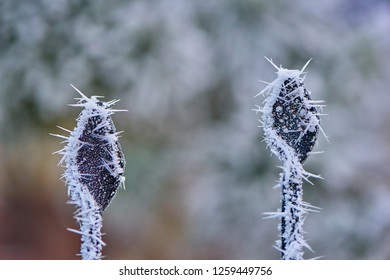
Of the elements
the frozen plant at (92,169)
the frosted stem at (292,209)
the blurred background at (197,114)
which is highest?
the blurred background at (197,114)

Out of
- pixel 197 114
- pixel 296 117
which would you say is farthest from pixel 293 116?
pixel 197 114

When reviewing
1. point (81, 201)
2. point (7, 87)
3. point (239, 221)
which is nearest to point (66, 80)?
point (7, 87)

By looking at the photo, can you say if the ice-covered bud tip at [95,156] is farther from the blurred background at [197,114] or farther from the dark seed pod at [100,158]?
A: the blurred background at [197,114]

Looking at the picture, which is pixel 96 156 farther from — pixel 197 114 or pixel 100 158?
Result: pixel 197 114

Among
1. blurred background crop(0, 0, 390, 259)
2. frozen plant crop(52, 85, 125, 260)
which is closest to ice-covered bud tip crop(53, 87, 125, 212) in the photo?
frozen plant crop(52, 85, 125, 260)

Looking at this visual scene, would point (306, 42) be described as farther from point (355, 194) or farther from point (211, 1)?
point (355, 194)

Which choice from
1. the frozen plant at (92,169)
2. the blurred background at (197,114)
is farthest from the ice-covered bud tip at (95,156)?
the blurred background at (197,114)
